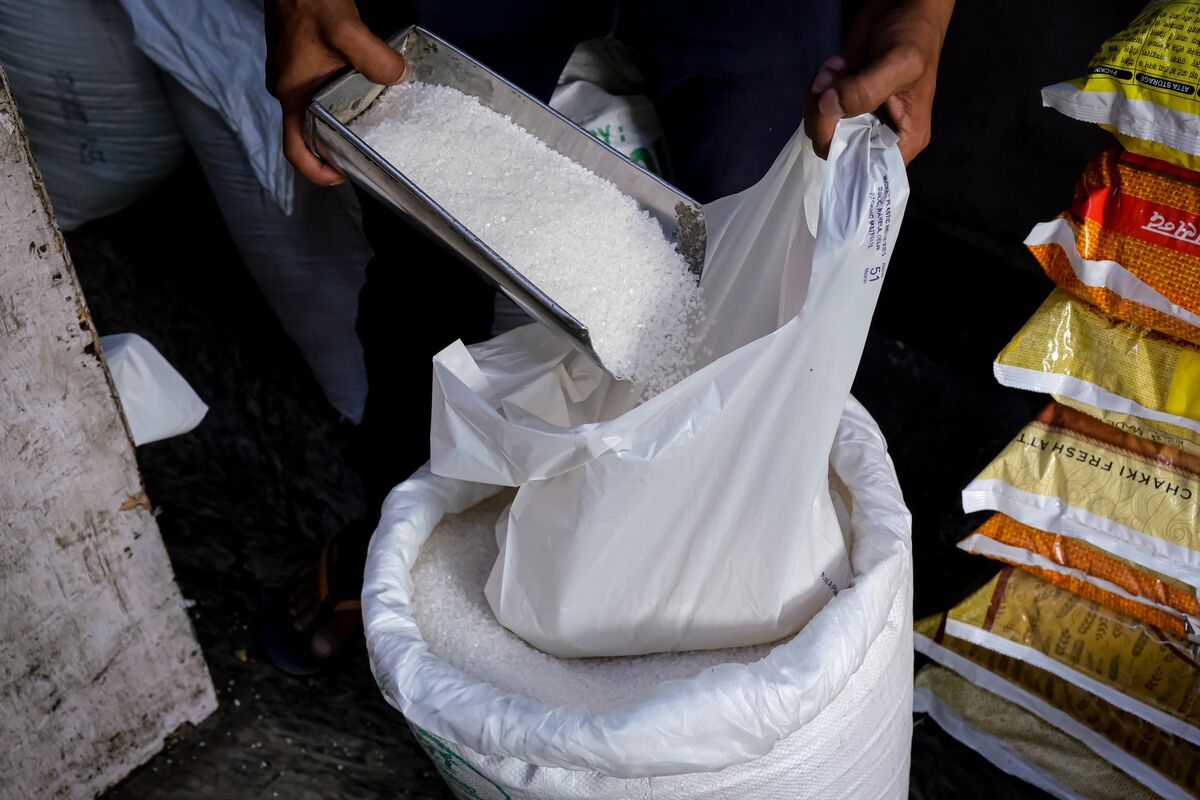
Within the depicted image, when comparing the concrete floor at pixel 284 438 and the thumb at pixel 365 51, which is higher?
the thumb at pixel 365 51

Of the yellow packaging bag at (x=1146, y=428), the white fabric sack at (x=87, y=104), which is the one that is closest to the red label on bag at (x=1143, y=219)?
the yellow packaging bag at (x=1146, y=428)

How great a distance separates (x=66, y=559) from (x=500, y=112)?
0.56 m

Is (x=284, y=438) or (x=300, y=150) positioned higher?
(x=300, y=150)

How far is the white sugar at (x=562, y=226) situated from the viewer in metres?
0.79

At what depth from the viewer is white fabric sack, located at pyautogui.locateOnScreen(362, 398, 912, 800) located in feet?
2.29

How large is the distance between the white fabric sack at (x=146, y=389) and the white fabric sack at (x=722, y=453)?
455 mm

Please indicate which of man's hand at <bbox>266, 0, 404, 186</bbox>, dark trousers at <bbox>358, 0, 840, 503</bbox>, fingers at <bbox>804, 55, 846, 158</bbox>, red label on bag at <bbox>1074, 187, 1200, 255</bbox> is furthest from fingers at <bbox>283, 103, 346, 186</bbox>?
red label on bag at <bbox>1074, 187, 1200, 255</bbox>

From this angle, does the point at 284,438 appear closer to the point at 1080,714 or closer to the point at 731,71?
the point at 731,71

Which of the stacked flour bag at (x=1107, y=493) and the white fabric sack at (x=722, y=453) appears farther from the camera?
the stacked flour bag at (x=1107, y=493)

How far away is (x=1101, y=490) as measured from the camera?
100cm

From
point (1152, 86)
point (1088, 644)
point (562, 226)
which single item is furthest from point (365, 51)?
point (1088, 644)

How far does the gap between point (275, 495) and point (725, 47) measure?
880mm

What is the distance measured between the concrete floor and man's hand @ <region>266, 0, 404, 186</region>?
62 cm

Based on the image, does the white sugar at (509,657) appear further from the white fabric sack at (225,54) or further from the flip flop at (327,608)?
the white fabric sack at (225,54)
